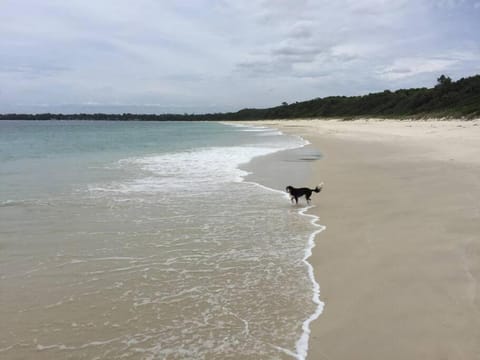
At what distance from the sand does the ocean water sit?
0.34 m

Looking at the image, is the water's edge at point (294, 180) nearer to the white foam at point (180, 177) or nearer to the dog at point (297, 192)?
the dog at point (297, 192)

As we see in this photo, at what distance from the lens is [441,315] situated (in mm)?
3953

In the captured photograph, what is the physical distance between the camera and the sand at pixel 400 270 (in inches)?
142

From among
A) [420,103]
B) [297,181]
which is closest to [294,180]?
[297,181]

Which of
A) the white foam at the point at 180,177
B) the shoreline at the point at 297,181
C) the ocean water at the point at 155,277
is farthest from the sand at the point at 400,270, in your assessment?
the white foam at the point at 180,177

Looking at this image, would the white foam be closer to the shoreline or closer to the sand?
the shoreline

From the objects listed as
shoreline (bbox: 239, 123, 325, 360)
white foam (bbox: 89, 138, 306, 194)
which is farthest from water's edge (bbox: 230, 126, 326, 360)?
white foam (bbox: 89, 138, 306, 194)

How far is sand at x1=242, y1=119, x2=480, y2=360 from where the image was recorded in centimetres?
361

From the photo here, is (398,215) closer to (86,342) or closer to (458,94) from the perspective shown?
(86,342)

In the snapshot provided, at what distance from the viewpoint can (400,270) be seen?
16.9ft

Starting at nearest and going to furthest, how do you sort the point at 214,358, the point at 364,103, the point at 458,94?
the point at 214,358, the point at 458,94, the point at 364,103

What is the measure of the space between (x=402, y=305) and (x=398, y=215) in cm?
370

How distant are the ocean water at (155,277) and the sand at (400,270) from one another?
34cm

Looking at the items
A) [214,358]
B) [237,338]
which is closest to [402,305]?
[237,338]
